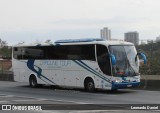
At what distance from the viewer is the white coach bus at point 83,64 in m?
24.7

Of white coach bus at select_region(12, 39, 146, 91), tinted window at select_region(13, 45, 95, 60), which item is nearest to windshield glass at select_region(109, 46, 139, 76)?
white coach bus at select_region(12, 39, 146, 91)

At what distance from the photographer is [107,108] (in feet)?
54.9

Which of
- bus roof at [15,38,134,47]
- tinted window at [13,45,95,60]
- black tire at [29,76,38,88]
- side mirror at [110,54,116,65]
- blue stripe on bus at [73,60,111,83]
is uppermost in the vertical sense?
bus roof at [15,38,134,47]

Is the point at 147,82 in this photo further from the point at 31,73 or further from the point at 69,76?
the point at 31,73

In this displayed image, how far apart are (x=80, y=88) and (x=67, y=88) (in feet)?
3.99

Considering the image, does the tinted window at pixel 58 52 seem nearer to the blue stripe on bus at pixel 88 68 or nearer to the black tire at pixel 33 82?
the blue stripe on bus at pixel 88 68

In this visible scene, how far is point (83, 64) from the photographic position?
85.7 ft

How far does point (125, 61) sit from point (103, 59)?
1.19m

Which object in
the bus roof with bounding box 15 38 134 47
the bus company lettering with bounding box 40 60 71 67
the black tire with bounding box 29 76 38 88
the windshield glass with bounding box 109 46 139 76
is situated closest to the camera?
the windshield glass with bounding box 109 46 139 76

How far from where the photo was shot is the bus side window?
2464 cm

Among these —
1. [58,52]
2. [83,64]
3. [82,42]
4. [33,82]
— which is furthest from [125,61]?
[33,82]

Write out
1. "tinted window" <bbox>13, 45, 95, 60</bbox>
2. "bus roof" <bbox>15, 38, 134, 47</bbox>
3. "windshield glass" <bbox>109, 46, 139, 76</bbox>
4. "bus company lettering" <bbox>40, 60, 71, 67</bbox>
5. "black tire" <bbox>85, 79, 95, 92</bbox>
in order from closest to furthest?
"windshield glass" <bbox>109, 46, 139, 76</bbox>, "bus roof" <bbox>15, 38, 134, 47</bbox>, "black tire" <bbox>85, 79, 95, 92</bbox>, "tinted window" <bbox>13, 45, 95, 60</bbox>, "bus company lettering" <bbox>40, 60, 71, 67</bbox>

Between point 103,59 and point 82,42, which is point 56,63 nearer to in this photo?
point 82,42

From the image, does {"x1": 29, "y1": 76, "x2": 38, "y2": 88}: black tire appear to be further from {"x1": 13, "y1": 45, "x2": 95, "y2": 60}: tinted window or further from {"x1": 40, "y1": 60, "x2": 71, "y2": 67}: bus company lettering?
{"x1": 40, "y1": 60, "x2": 71, "y2": 67}: bus company lettering
